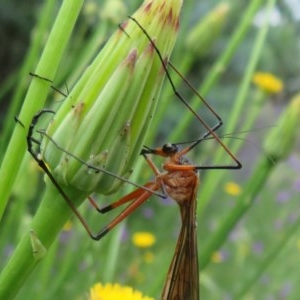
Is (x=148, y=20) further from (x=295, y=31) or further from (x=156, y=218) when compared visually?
(x=295, y=31)

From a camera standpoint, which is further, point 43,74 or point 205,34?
point 205,34

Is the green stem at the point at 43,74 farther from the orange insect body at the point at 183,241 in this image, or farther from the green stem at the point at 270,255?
the green stem at the point at 270,255

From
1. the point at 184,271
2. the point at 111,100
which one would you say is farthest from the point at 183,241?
the point at 111,100

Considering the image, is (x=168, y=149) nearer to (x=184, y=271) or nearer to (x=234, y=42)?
(x=184, y=271)

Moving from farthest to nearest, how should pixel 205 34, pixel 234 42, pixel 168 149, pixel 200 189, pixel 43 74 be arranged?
1. pixel 200 189
2. pixel 205 34
3. pixel 234 42
4. pixel 168 149
5. pixel 43 74

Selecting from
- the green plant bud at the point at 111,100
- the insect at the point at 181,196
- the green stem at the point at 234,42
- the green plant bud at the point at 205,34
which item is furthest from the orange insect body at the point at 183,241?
the green plant bud at the point at 205,34

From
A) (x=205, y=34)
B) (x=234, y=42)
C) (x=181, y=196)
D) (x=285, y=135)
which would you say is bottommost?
(x=181, y=196)

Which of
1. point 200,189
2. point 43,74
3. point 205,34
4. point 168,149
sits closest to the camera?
point 43,74
